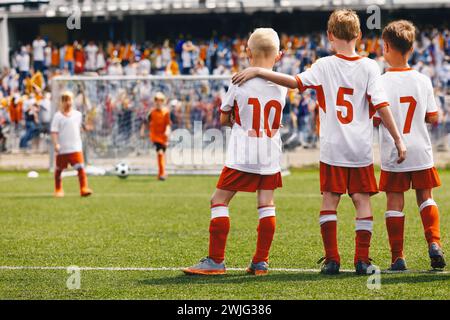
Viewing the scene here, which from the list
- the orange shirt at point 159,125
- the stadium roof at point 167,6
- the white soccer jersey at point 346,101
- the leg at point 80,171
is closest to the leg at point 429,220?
the white soccer jersey at point 346,101

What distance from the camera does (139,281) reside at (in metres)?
6.15

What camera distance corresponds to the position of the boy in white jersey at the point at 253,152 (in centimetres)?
635

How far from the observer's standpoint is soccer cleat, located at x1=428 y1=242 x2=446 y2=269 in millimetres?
6426

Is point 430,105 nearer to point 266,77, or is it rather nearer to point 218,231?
point 266,77

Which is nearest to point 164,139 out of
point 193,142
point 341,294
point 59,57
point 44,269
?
point 193,142

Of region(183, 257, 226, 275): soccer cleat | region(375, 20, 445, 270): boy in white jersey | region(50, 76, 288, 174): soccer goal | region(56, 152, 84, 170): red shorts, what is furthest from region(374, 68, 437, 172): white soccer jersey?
region(50, 76, 288, 174): soccer goal

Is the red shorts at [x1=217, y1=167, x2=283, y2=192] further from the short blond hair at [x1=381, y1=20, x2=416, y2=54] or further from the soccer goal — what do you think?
the soccer goal

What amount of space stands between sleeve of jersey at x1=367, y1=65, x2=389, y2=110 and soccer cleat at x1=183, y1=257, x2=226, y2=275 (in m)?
1.50

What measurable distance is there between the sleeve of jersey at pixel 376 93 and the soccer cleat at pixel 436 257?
1.07 meters

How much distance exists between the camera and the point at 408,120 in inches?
259

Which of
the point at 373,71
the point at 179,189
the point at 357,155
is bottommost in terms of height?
the point at 179,189

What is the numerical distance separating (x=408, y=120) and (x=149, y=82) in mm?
14576
